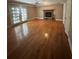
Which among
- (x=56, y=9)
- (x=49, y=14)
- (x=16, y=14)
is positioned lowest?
(x=16, y=14)

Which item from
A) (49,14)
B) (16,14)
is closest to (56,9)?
(49,14)

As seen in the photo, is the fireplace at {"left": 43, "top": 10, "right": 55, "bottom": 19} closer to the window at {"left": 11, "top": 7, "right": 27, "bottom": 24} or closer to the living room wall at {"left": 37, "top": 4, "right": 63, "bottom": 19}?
the living room wall at {"left": 37, "top": 4, "right": 63, "bottom": 19}

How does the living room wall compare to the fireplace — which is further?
the fireplace

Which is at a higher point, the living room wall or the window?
the living room wall

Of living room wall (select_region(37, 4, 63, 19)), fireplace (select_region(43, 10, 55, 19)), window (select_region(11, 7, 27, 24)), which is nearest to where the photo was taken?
window (select_region(11, 7, 27, 24))

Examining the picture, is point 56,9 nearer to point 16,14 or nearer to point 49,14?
point 49,14

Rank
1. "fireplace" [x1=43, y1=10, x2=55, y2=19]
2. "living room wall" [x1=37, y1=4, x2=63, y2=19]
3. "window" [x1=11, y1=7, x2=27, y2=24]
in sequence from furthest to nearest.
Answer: "fireplace" [x1=43, y1=10, x2=55, y2=19] < "living room wall" [x1=37, y1=4, x2=63, y2=19] < "window" [x1=11, y1=7, x2=27, y2=24]

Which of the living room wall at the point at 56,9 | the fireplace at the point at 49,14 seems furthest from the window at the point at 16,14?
the fireplace at the point at 49,14

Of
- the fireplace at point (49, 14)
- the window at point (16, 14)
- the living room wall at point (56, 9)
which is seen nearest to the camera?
the window at point (16, 14)

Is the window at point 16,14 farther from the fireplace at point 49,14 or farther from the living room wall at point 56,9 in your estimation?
the fireplace at point 49,14

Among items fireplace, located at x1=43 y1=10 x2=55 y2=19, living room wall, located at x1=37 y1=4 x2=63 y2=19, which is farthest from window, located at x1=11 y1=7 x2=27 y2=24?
fireplace, located at x1=43 y1=10 x2=55 y2=19
